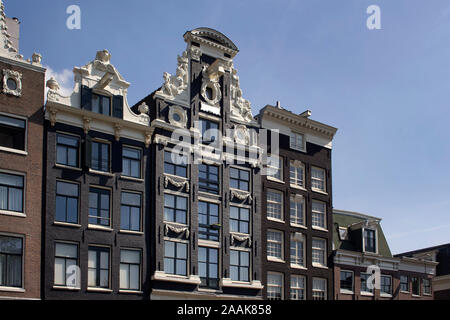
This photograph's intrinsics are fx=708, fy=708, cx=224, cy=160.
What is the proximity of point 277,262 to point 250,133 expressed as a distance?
930 centimetres

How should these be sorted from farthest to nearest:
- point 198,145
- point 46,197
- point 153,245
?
point 198,145
point 153,245
point 46,197

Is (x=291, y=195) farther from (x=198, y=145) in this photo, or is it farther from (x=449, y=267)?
(x=449, y=267)

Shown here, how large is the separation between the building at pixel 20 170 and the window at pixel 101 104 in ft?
11.3

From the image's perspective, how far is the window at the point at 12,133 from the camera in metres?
38.8

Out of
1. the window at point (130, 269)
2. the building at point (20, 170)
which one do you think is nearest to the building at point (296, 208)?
the window at point (130, 269)

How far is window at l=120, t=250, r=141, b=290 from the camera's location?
41750mm

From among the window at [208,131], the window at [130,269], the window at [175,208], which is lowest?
the window at [130,269]

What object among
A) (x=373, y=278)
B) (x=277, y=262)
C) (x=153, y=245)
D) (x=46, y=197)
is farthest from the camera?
(x=373, y=278)

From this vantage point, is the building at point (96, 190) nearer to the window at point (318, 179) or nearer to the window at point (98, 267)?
the window at point (98, 267)

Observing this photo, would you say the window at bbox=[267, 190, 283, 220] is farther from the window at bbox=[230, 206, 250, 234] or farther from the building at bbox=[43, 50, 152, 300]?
the building at bbox=[43, 50, 152, 300]

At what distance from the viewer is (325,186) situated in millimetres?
54781

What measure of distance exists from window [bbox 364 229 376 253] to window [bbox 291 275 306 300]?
324 inches

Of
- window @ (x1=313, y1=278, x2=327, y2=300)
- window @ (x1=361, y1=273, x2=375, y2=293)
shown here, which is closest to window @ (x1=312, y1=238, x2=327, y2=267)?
window @ (x1=313, y1=278, x2=327, y2=300)
